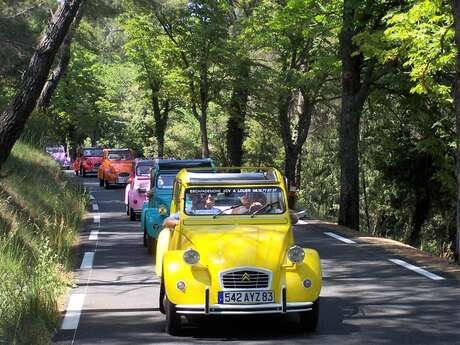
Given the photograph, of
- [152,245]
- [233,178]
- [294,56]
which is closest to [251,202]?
[233,178]

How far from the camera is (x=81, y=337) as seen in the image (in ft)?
25.4

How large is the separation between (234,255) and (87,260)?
6576 mm

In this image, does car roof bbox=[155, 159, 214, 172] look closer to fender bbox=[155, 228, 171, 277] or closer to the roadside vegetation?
the roadside vegetation

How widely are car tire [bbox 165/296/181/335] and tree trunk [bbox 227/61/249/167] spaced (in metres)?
25.6

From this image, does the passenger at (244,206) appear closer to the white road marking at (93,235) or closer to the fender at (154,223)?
the fender at (154,223)

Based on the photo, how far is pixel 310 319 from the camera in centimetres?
780

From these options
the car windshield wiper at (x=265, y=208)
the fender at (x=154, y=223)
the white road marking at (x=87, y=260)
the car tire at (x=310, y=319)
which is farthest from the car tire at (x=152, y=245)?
the car tire at (x=310, y=319)

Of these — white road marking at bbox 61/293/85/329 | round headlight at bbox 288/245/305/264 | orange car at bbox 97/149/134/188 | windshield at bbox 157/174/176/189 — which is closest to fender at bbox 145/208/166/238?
windshield at bbox 157/174/176/189

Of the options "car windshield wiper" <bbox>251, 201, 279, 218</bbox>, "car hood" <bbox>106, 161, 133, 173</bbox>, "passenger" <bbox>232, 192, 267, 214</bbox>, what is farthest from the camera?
"car hood" <bbox>106, 161, 133, 173</bbox>

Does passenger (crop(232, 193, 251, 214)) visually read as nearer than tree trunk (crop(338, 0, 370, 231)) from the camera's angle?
Yes

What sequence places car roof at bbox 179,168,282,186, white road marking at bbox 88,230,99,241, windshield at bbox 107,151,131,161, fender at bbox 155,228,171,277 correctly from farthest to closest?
1. windshield at bbox 107,151,131,161
2. white road marking at bbox 88,230,99,241
3. car roof at bbox 179,168,282,186
4. fender at bbox 155,228,171,277

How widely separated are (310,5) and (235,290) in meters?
18.1

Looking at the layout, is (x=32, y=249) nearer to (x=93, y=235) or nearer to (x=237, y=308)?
(x=93, y=235)

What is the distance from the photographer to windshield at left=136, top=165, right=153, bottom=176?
23344 millimetres
